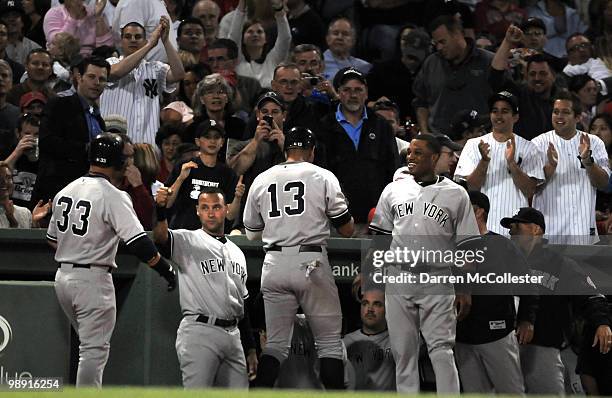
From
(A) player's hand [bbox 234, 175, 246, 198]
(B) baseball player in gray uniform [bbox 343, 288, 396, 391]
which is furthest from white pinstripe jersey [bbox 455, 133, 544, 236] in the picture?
(A) player's hand [bbox 234, 175, 246, 198]

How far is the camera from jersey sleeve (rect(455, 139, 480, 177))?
10.1 m

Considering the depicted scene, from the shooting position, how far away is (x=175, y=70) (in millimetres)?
11672

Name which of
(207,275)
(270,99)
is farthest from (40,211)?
(270,99)

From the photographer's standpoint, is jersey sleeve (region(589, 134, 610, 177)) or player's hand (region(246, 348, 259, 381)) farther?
jersey sleeve (region(589, 134, 610, 177))

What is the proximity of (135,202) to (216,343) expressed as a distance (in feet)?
5.10

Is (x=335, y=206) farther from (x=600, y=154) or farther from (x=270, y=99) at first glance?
(x=600, y=154)

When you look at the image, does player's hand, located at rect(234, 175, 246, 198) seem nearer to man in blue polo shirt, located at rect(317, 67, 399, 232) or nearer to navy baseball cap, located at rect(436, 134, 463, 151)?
man in blue polo shirt, located at rect(317, 67, 399, 232)

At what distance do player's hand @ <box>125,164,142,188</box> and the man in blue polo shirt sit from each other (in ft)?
5.09

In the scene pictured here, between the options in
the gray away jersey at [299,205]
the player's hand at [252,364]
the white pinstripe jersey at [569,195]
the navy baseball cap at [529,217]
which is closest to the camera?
the gray away jersey at [299,205]

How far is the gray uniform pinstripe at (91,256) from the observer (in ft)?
28.8

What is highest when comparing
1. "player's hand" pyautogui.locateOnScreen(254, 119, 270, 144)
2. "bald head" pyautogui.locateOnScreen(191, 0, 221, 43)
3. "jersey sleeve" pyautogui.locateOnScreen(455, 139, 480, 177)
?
"bald head" pyautogui.locateOnScreen(191, 0, 221, 43)

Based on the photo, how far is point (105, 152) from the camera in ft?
29.3

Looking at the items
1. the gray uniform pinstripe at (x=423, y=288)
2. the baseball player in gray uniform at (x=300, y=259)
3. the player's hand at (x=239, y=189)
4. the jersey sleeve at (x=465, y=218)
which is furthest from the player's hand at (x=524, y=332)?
the player's hand at (x=239, y=189)

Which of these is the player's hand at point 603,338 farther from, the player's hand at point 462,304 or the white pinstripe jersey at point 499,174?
the white pinstripe jersey at point 499,174
